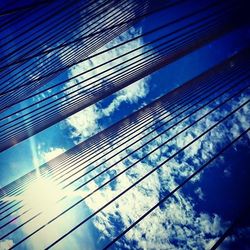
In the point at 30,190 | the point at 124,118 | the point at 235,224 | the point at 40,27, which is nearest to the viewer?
the point at 235,224

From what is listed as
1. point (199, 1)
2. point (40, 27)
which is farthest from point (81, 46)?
point (199, 1)

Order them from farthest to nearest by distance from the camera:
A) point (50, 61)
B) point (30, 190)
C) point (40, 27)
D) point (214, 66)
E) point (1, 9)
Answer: point (214, 66) < point (30, 190) < point (50, 61) < point (40, 27) < point (1, 9)

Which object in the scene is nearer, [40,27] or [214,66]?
[40,27]

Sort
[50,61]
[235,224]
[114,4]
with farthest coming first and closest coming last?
1. [50,61]
2. [114,4]
3. [235,224]

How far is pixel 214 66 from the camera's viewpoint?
1525 cm

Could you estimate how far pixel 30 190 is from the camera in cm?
1228

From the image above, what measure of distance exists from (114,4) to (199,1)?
5.44 meters

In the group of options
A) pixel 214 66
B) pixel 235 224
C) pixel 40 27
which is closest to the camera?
pixel 235 224

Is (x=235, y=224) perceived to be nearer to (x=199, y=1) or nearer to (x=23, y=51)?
(x=23, y=51)

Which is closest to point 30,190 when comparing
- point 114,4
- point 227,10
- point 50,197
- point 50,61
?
point 50,197

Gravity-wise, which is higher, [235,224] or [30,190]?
[30,190]

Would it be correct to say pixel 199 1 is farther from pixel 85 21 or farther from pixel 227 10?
pixel 85 21

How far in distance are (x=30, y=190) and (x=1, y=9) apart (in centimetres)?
773

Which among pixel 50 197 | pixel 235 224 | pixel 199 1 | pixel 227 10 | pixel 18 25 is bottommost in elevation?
pixel 235 224
